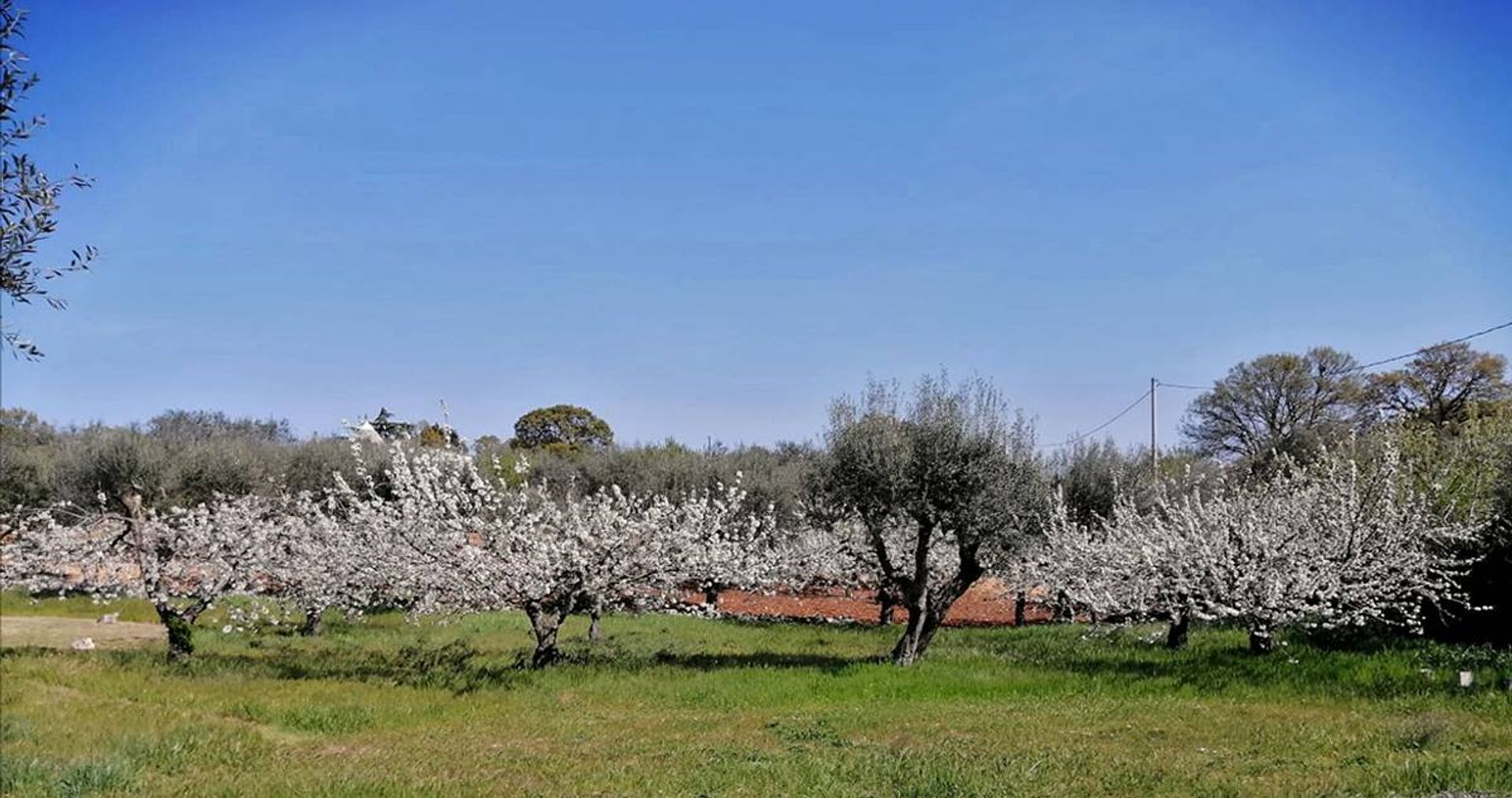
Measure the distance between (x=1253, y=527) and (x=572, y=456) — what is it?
53734 mm

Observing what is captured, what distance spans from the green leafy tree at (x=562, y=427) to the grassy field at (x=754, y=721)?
219 feet

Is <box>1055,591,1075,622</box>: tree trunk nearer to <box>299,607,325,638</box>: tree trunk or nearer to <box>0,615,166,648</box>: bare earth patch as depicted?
<box>299,607,325,638</box>: tree trunk

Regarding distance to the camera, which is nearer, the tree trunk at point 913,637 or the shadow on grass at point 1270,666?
the shadow on grass at point 1270,666

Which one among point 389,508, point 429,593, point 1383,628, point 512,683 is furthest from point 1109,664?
point 389,508

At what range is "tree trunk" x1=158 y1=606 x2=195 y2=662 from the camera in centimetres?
2064

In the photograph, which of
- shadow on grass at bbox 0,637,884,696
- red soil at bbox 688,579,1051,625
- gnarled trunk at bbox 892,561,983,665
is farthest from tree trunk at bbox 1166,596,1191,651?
red soil at bbox 688,579,1051,625

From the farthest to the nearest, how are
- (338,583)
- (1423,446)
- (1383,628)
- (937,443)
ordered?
(1423,446)
(338,583)
(1383,628)
(937,443)

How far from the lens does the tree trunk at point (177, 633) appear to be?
67.7ft

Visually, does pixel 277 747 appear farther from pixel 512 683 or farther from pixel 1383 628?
pixel 1383 628

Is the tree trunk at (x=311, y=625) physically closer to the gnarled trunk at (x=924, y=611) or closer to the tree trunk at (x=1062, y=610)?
the gnarled trunk at (x=924, y=611)

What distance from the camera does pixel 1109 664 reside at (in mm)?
20141

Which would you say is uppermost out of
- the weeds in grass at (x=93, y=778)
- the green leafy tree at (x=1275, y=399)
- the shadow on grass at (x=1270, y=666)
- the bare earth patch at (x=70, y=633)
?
the green leafy tree at (x=1275, y=399)

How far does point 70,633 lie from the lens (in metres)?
26.8

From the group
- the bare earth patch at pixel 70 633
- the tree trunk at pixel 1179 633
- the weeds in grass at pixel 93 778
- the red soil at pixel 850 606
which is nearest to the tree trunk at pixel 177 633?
the bare earth patch at pixel 70 633
